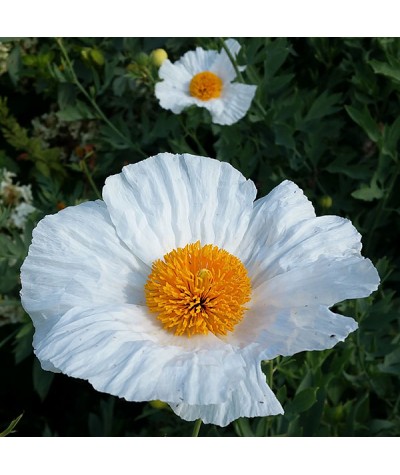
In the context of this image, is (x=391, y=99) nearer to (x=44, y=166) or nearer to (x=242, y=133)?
(x=242, y=133)

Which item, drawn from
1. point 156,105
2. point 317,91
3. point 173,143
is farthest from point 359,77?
point 156,105

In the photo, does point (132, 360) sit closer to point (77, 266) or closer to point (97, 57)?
point (77, 266)

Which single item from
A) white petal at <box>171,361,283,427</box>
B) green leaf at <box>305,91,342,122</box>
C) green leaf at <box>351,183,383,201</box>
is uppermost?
green leaf at <box>305,91,342,122</box>

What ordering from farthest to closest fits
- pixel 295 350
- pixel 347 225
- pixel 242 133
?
1. pixel 242 133
2. pixel 347 225
3. pixel 295 350

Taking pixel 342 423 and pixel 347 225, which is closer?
pixel 347 225

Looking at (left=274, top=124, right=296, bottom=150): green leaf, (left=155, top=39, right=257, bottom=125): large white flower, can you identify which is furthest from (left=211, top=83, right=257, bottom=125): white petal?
(left=274, top=124, right=296, bottom=150): green leaf

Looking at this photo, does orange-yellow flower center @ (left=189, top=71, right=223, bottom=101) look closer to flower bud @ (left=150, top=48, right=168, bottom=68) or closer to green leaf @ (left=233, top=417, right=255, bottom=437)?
flower bud @ (left=150, top=48, right=168, bottom=68)

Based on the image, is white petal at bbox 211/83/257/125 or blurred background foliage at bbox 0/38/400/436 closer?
blurred background foliage at bbox 0/38/400/436
